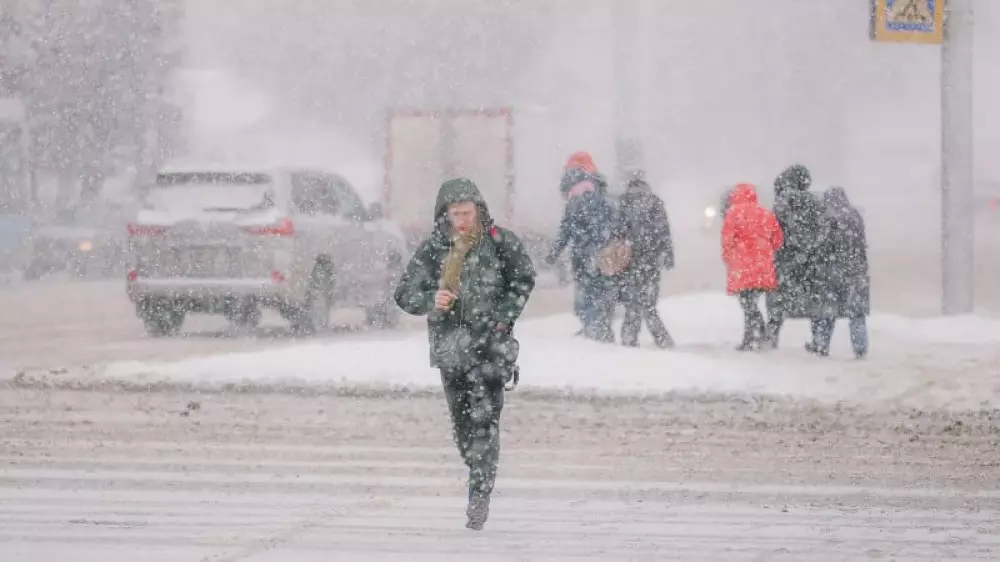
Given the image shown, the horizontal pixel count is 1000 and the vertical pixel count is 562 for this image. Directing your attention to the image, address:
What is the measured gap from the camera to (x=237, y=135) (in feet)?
215

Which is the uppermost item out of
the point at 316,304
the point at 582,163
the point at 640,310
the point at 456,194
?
the point at 456,194

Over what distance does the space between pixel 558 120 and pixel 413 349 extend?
1732 cm

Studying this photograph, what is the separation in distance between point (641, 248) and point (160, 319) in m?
5.43

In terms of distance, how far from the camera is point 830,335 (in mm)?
15734

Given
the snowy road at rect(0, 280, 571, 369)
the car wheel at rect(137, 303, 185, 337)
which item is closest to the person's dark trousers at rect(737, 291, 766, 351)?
the snowy road at rect(0, 280, 571, 369)

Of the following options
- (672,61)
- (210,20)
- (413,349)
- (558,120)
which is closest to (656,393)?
(413,349)

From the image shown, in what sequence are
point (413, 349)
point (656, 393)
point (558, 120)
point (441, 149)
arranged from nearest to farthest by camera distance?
point (656, 393)
point (413, 349)
point (441, 149)
point (558, 120)

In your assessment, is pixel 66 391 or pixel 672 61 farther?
pixel 672 61

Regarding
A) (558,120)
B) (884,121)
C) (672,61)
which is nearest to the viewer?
(558,120)

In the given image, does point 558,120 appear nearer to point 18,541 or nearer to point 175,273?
point 175,273

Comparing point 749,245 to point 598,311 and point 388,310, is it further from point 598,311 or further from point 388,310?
point 388,310

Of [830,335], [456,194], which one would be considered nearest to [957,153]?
[830,335]

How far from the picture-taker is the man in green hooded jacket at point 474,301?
24.2 ft

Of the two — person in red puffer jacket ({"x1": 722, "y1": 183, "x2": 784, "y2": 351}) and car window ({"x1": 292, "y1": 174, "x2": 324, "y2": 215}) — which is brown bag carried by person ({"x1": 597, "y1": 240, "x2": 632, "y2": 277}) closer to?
person in red puffer jacket ({"x1": 722, "y1": 183, "x2": 784, "y2": 351})
